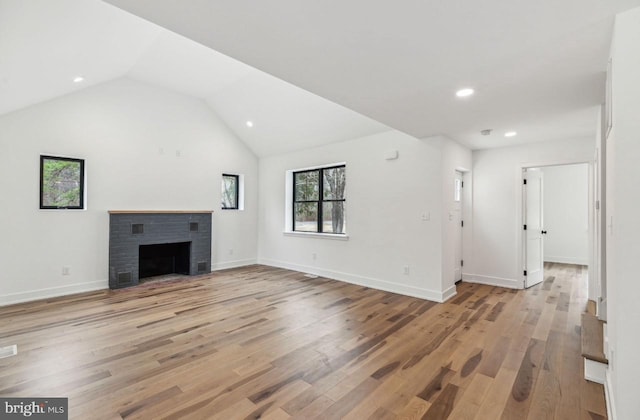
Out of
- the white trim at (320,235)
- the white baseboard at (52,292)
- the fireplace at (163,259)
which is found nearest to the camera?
the white baseboard at (52,292)

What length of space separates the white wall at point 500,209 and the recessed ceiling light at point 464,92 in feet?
9.12

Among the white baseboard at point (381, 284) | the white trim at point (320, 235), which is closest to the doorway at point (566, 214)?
the white baseboard at point (381, 284)

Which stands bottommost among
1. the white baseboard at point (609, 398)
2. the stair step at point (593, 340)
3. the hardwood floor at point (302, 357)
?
the hardwood floor at point (302, 357)

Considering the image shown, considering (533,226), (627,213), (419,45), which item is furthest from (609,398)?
(533,226)

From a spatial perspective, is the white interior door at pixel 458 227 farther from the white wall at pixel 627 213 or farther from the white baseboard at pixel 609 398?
the white wall at pixel 627 213

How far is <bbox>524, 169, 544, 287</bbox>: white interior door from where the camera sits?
483 centimetres

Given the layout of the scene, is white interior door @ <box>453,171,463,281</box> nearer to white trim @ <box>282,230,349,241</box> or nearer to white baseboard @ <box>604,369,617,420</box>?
white trim @ <box>282,230,349,241</box>

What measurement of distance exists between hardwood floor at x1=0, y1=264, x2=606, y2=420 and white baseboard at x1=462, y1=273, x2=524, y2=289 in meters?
0.41

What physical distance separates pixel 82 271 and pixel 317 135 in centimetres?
435

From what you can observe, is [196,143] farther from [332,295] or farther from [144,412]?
[144,412]

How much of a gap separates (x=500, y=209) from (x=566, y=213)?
3.70m

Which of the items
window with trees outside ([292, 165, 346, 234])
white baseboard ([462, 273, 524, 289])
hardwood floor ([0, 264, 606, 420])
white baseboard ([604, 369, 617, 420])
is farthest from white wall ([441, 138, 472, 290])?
white baseboard ([604, 369, 617, 420])

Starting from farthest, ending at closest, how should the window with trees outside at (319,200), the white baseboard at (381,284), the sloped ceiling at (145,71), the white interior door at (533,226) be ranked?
the window with trees outside at (319,200)
the white interior door at (533,226)
the white baseboard at (381,284)
the sloped ceiling at (145,71)

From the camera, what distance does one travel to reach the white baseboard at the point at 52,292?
393cm
